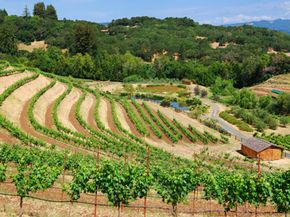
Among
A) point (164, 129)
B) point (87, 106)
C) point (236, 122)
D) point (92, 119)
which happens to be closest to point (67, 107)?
point (87, 106)

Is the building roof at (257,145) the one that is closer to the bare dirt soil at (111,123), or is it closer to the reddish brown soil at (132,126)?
the reddish brown soil at (132,126)

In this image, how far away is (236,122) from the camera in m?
76.6

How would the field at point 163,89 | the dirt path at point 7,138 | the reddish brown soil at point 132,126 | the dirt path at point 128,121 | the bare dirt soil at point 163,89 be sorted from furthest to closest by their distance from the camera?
the bare dirt soil at point 163,89 < the field at point 163,89 < the dirt path at point 128,121 < the reddish brown soil at point 132,126 < the dirt path at point 7,138

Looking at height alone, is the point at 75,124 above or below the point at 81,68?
below

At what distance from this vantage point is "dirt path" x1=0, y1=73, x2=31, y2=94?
52.2 metres

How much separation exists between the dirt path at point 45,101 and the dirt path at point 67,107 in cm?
162

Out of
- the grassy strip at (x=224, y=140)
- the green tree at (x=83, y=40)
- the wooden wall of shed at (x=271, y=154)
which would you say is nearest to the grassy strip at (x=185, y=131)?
the grassy strip at (x=224, y=140)

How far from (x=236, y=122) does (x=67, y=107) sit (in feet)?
121

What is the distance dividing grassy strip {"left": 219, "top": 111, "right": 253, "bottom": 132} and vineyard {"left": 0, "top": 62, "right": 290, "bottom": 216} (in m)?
11.7

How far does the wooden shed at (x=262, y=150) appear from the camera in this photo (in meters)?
52.2

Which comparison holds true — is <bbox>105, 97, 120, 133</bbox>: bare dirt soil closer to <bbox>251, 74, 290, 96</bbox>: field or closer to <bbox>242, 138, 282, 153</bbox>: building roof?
<bbox>242, 138, 282, 153</bbox>: building roof

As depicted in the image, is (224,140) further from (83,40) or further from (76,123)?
(83,40)

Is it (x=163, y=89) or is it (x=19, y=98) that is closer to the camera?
(x=19, y=98)

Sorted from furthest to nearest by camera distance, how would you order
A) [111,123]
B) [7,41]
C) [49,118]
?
[7,41]
[111,123]
[49,118]
